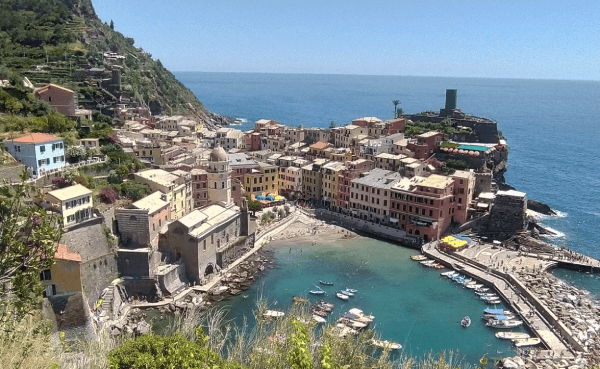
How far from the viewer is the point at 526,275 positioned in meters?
38.2

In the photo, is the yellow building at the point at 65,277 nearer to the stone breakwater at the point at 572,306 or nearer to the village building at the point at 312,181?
the stone breakwater at the point at 572,306

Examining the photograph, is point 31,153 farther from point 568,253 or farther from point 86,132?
point 568,253

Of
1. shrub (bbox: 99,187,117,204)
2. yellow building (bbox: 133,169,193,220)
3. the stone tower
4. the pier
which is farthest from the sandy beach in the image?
shrub (bbox: 99,187,117,204)

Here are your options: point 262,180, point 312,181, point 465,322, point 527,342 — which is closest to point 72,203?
point 465,322

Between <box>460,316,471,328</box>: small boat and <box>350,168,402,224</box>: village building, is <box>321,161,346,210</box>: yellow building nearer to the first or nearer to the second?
<box>350,168,402,224</box>: village building

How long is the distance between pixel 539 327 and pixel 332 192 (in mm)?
27547

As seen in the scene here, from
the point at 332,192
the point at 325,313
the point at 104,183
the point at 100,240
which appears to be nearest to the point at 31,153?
the point at 104,183

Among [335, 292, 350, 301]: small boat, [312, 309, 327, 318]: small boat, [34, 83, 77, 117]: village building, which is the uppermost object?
[34, 83, 77, 117]: village building

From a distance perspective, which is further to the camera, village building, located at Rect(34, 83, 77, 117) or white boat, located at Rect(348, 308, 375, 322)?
village building, located at Rect(34, 83, 77, 117)

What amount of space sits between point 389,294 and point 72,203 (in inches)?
909

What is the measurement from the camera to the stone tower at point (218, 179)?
147 ft

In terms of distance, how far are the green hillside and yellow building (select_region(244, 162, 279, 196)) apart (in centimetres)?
2662

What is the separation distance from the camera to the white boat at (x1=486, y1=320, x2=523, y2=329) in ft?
102

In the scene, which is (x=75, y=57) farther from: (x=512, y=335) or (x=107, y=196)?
(x=512, y=335)
